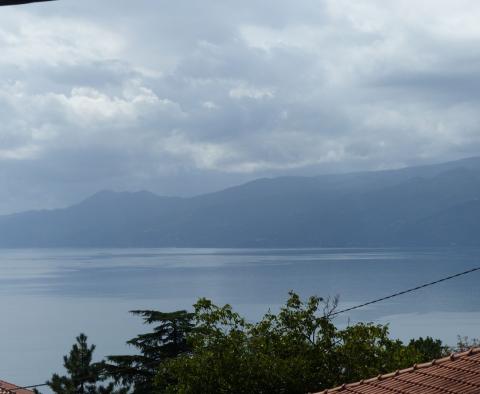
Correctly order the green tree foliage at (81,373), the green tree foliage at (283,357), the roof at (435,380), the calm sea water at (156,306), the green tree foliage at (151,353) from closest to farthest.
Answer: the roof at (435,380) → the green tree foliage at (283,357) → the green tree foliage at (81,373) → the green tree foliage at (151,353) → the calm sea water at (156,306)

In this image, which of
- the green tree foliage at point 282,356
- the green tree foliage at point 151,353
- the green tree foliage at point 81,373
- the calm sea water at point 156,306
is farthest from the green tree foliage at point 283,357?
the calm sea water at point 156,306

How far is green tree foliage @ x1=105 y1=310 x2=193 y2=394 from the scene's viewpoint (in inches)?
1158

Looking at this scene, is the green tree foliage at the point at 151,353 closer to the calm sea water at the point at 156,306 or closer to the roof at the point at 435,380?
the roof at the point at 435,380

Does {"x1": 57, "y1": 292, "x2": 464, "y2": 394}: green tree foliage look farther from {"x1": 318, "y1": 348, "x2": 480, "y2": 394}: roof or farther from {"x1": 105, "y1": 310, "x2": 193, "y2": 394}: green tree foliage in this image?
{"x1": 105, "y1": 310, "x2": 193, "y2": 394}: green tree foliage

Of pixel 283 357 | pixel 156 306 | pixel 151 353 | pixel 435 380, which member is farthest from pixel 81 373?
pixel 156 306

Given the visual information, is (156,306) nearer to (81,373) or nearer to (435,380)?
(81,373)

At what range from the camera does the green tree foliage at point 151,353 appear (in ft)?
96.5

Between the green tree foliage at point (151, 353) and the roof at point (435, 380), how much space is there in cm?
2031

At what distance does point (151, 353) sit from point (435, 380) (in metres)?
22.1

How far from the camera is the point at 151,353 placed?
1190 inches

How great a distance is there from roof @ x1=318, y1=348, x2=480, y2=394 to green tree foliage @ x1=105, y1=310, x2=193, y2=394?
800 inches

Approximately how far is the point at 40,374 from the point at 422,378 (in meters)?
86.8

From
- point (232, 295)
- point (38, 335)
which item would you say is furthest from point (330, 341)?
point (232, 295)

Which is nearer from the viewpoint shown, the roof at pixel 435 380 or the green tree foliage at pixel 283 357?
the roof at pixel 435 380
